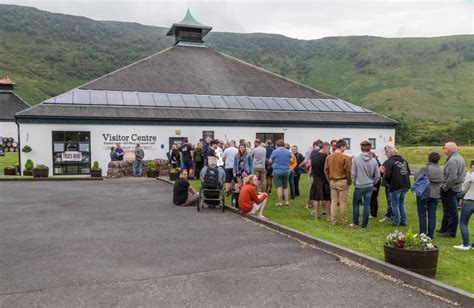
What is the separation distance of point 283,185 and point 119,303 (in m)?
7.97

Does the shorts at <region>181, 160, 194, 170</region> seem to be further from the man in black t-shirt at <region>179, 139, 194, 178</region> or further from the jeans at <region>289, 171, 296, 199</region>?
the jeans at <region>289, 171, 296, 199</region>

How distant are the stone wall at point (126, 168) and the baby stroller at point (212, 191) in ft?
35.8

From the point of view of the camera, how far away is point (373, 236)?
916 centimetres

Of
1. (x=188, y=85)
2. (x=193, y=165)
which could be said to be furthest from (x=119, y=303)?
(x=188, y=85)

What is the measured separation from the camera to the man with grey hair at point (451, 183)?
8.67m

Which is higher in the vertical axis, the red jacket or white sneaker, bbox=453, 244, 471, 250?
the red jacket

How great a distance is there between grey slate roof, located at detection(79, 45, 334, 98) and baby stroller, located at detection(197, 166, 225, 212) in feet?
58.8

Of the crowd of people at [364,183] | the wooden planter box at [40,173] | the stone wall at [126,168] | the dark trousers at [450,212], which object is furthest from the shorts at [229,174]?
the wooden planter box at [40,173]

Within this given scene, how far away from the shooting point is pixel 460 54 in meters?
129

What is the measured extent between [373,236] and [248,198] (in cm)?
322

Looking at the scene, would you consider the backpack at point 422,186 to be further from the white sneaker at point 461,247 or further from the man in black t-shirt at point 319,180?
the man in black t-shirt at point 319,180

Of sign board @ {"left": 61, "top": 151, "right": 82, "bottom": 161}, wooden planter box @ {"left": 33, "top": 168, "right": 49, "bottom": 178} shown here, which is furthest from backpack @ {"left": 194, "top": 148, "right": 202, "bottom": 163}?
sign board @ {"left": 61, "top": 151, "right": 82, "bottom": 161}

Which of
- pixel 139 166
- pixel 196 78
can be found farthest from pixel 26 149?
pixel 196 78

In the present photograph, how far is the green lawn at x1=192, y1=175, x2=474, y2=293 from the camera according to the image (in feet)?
21.3
